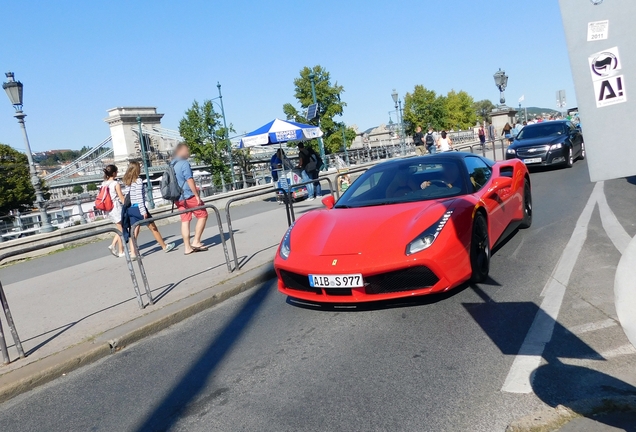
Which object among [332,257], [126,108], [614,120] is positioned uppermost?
[126,108]

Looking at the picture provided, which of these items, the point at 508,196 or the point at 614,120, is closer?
the point at 614,120

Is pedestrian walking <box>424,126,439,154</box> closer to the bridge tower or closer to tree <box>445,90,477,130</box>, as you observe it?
tree <box>445,90,477,130</box>

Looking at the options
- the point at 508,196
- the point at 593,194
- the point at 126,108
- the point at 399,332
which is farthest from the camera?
the point at 126,108

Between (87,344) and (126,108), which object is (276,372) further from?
(126,108)

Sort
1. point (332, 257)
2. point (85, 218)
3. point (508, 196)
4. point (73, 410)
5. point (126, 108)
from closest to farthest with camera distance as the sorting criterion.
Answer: point (73, 410)
point (332, 257)
point (508, 196)
point (85, 218)
point (126, 108)

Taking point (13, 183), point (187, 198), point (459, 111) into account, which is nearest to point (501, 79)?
point (187, 198)

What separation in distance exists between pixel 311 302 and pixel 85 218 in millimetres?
14977

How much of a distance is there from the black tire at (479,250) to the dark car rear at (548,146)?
11829 mm

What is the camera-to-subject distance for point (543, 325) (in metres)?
4.24

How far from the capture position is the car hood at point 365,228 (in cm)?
492

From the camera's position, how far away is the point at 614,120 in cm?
240

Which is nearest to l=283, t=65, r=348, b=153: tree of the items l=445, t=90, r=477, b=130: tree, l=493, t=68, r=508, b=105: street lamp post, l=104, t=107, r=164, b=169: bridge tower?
l=445, t=90, r=477, b=130: tree

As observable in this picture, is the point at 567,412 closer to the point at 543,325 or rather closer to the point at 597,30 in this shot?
the point at 543,325

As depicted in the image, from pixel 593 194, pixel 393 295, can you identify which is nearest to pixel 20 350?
pixel 393 295
